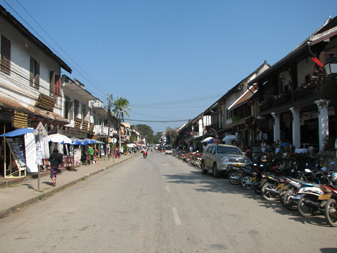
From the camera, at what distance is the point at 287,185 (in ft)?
27.9

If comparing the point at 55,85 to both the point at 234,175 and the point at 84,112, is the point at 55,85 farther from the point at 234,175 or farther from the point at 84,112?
the point at 234,175

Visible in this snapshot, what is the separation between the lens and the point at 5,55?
14.9 m

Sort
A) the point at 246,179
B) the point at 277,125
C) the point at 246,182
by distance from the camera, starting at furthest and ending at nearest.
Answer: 1. the point at 277,125
2. the point at 246,179
3. the point at 246,182

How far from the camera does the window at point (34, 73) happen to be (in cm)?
1823

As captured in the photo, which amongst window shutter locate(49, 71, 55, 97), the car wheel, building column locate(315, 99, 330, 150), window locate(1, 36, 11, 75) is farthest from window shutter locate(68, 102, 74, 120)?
building column locate(315, 99, 330, 150)

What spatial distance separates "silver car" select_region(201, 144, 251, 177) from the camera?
1532cm

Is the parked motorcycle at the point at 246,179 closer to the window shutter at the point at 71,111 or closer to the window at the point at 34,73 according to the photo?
the window at the point at 34,73

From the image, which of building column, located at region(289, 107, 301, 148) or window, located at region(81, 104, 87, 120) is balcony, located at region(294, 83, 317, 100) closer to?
building column, located at region(289, 107, 301, 148)

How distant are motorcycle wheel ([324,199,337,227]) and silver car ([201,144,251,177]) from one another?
24.8ft

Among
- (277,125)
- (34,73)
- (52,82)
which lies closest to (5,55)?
(34,73)

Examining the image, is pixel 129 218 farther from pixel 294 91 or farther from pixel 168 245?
pixel 294 91

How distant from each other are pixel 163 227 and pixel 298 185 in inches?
164

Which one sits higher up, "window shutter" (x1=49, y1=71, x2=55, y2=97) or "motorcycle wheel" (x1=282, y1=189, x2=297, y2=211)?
"window shutter" (x1=49, y1=71, x2=55, y2=97)

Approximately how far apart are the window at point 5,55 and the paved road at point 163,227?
853 centimetres
